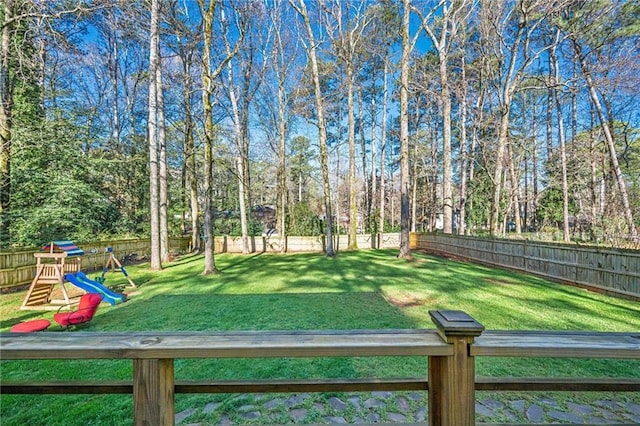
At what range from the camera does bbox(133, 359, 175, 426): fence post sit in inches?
43.4

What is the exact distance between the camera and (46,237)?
911cm

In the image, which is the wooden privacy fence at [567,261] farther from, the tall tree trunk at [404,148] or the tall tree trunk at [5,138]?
the tall tree trunk at [5,138]

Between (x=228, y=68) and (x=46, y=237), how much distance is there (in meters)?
10.4

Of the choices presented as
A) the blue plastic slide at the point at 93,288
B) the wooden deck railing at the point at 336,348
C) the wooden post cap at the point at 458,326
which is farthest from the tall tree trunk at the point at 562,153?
the blue plastic slide at the point at 93,288

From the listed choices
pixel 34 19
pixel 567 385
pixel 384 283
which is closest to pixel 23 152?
pixel 34 19

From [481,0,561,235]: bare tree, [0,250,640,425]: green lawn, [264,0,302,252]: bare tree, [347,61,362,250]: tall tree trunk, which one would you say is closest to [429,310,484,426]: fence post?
[0,250,640,425]: green lawn

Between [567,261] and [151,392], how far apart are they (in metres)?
8.88

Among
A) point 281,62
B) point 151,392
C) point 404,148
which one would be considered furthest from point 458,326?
point 281,62

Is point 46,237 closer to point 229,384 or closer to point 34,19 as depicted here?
point 34,19

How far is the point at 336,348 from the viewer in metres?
1.12

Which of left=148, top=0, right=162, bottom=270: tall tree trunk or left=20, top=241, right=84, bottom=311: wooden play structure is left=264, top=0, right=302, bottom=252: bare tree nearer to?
left=148, top=0, right=162, bottom=270: tall tree trunk

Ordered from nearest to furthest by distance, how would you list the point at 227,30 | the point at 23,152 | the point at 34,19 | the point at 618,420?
the point at 618,420, the point at 34,19, the point at 23,152, the point at 227,30

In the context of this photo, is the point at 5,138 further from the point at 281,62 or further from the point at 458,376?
the point at 458,376

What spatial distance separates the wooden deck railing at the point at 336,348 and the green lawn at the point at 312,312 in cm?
166
